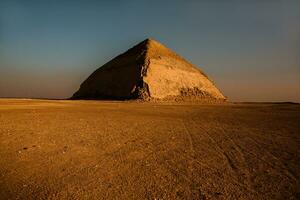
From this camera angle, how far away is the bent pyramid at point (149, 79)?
4431 cm

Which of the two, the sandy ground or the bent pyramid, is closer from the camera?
the sandy ground

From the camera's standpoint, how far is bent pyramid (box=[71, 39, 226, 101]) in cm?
4431

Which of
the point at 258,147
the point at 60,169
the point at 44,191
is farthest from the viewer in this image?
the point at 258,147

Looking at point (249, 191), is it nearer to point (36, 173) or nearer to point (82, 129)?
point (36, 173)

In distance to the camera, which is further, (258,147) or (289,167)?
(258,147)

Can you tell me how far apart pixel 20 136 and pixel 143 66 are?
37545 millimetres

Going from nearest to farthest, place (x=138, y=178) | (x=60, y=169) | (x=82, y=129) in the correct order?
(x=138, y=178) < (x=60, y=169) < (x=82, y=129)

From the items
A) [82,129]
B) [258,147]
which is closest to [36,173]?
[82,129]

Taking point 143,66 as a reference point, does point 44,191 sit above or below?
below

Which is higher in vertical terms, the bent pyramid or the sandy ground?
the bent pyramid

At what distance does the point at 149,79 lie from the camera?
44594mm

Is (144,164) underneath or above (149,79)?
underneath

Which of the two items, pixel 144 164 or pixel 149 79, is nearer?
pixel 144 164

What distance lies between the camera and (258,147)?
8625 mm
